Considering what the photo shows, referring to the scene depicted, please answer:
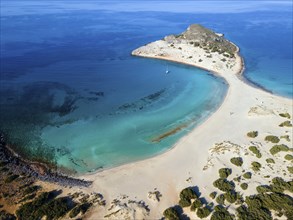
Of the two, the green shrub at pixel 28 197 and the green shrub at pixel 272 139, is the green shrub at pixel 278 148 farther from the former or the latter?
the green shrub at pixel 28 197

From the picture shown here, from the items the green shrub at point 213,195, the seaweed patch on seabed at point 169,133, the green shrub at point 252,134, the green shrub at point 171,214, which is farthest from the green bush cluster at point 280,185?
the seaweed patch on seabed at point 169,133

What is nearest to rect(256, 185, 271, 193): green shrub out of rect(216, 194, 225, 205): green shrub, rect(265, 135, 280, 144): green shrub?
rect(216, 194, 225, 205): green shrub

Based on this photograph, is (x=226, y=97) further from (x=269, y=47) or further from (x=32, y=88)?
(x=269, y=47)

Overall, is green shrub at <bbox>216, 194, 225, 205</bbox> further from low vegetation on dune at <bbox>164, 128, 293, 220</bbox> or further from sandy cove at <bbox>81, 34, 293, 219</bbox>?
sandy cove at <bbox>81, 34, 293, 219</bbox>

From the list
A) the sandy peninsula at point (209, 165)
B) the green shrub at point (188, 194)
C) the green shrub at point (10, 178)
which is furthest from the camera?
the green shrub at point (10, 178)

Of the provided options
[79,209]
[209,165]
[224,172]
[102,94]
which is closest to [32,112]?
[102,94]

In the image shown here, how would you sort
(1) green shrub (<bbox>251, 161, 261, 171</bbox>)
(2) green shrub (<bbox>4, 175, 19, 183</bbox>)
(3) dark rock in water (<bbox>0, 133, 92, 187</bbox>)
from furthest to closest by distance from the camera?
(1) green shrub (<bbox>251, 161, 261, 171</bbox>) → (3) dark rock in water (<bbox>0, 133, 92, 187</bbox>) → (2) green shrub (<bbox>4, 175, 19, 183</bbox>)

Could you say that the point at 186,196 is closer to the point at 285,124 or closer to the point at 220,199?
the point at 220,199
